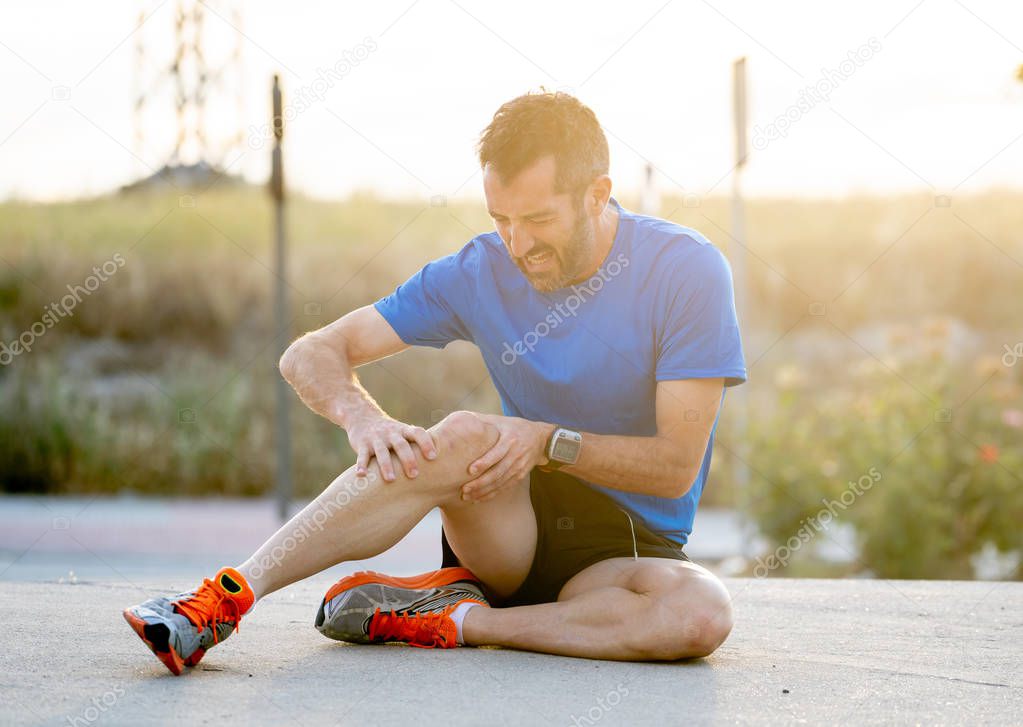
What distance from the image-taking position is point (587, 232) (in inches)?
129

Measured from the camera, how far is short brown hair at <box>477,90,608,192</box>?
3.22m

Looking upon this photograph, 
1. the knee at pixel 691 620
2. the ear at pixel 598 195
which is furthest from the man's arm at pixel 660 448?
Result: the ear at pixel 598 195

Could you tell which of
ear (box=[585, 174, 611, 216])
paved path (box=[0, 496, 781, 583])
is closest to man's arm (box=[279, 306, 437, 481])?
ear (box=[585, 174, 611, 216])

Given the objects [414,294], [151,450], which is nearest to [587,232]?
[414,294]

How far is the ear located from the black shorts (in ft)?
2.21

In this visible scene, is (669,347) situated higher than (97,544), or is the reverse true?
(669,347)

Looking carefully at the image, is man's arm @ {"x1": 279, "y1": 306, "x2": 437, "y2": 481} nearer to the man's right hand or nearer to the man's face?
the man's right hand

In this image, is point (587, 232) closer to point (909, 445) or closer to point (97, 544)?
point (909, 445)

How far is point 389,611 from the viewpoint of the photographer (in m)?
3.17

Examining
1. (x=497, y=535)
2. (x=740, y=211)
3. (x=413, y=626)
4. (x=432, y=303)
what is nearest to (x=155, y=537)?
(x=740, y=211)

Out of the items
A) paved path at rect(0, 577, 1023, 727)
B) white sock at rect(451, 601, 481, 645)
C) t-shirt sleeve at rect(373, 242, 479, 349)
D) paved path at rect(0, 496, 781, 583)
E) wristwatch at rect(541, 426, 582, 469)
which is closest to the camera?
paved path at rect(0, 577, 1023, 727)

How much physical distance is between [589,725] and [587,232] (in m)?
1.28

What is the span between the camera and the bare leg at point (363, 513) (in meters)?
2.92

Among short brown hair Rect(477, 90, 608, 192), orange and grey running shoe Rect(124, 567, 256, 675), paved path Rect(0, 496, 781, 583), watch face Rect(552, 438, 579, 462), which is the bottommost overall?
paved path Rect(0, 496, 781, 583)
